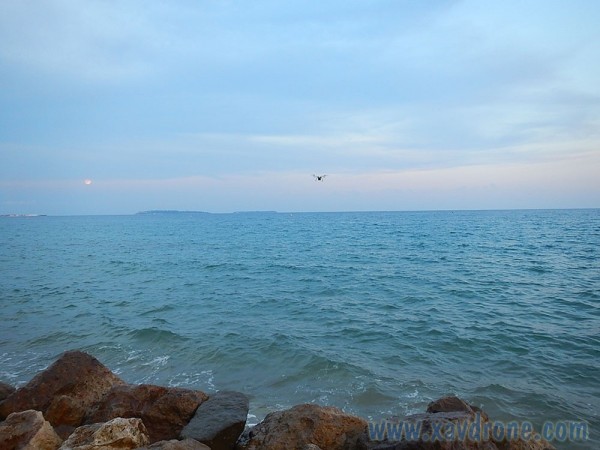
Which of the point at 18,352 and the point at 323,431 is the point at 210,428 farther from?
the point at 18,352

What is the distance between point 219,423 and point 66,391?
163 inches

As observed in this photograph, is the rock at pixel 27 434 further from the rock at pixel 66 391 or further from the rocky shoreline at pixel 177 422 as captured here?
the rock at pixel 66 391

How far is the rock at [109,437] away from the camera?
18.5 ft

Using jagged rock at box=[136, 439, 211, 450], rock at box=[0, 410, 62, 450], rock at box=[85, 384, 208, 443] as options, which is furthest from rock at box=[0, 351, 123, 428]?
jagged rock at box=[136, 439, 211, 450]

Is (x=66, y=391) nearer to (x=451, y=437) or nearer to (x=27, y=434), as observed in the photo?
(x=27, y=434)

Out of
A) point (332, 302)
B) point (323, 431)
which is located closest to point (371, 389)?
point (323, 431)

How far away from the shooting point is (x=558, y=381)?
10773 mm

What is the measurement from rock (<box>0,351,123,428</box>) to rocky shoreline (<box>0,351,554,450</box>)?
0.02 metres

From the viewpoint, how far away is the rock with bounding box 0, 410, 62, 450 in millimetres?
6023

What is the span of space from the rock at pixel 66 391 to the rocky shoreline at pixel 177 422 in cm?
2

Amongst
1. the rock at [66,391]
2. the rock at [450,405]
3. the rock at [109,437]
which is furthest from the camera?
the rock at [66,391]

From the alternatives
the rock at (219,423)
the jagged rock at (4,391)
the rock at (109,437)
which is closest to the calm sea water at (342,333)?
the rock at (219,423)

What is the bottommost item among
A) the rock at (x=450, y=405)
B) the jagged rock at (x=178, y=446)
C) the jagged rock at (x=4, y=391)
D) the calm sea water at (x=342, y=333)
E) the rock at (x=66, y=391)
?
the calm sea water at (x=342, y=333)

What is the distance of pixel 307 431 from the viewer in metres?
6.20
